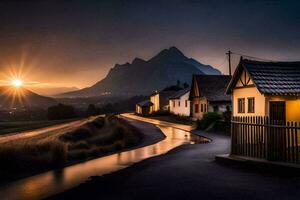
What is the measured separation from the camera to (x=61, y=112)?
112 meters

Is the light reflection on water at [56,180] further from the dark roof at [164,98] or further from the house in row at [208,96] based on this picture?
the dark roof at [164,98]

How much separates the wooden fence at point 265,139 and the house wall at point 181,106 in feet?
157

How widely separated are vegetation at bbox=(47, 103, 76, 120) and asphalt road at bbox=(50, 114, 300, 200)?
99.5 metres

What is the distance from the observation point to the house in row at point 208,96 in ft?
169

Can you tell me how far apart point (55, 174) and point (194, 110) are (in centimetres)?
4371

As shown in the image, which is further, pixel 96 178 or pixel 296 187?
pixel 96 178

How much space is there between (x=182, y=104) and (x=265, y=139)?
54.3 metres

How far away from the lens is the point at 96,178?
1383 centimetres

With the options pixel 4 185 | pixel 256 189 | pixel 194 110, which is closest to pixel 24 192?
pixel 4 185

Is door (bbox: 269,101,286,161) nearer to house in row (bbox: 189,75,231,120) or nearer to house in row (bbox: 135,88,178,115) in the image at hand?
house in row (bbox: 189,75,231,120)

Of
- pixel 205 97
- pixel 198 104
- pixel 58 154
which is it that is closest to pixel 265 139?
pixel 58 154

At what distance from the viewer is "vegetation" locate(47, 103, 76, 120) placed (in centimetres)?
11101

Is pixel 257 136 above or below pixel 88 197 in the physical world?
above

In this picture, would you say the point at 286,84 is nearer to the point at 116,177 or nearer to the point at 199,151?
the point at 199,151
